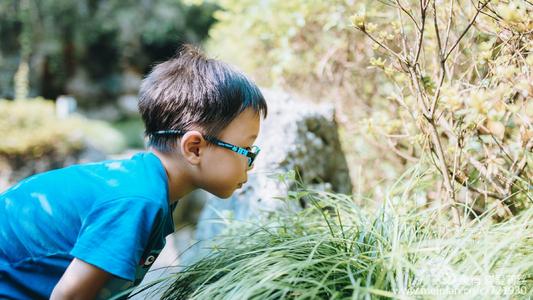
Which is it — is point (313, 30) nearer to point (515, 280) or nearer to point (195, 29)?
point (515, 280)

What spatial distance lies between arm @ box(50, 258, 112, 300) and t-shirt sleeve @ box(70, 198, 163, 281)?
0.09ft

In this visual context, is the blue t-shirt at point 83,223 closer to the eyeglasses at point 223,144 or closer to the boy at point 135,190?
the boy at point 135,190

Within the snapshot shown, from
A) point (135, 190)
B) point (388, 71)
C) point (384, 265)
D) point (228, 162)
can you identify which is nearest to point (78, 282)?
point (135, 190)

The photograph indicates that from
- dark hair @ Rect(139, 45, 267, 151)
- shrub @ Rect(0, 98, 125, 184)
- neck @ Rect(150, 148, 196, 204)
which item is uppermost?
dark hair @ Rect(139, 45, 267, 151)

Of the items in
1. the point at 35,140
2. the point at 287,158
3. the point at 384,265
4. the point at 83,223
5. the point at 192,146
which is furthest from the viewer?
the point at 35,140

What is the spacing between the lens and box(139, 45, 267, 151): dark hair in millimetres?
1800

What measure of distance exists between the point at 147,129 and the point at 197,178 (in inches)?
11.4

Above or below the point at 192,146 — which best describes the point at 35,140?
below

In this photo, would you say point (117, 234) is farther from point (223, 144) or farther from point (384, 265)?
point (384, 265)

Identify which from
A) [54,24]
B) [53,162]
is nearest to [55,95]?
[54,24]

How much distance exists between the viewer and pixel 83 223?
5.06ft

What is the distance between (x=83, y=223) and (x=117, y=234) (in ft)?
0.48

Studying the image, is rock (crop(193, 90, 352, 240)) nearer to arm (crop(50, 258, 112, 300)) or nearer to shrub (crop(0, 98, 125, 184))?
arm (crop(50, 258, 112, 300))

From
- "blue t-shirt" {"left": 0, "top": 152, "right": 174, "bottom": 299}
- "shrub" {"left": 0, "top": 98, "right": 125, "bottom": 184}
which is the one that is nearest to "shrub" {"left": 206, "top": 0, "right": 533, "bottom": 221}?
"blue t-shirt" {"left": 0, "top": 152, "right": 174, "bottom": 299}
